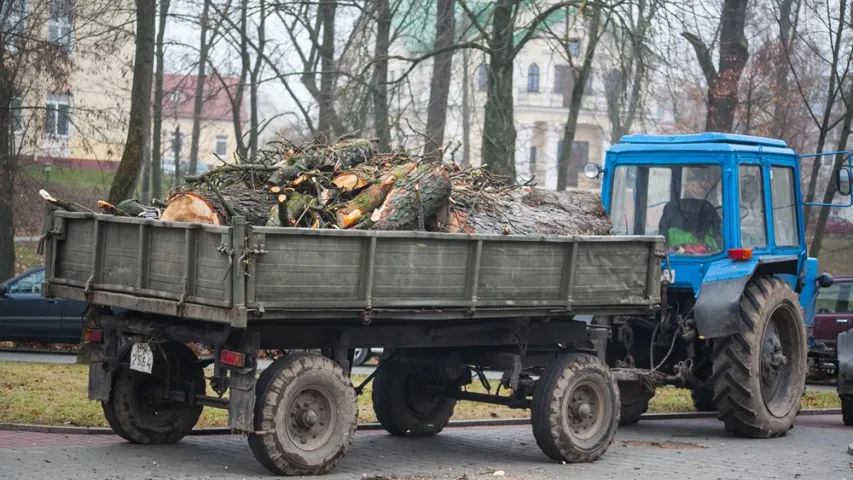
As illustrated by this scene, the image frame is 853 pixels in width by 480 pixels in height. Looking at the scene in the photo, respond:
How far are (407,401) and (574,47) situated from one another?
1562cm

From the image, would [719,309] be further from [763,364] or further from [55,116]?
[55,116]

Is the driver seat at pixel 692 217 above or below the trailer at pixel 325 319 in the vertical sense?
above

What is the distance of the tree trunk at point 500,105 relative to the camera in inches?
905

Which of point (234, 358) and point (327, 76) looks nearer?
point (234, 358)

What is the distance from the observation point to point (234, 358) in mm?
8320

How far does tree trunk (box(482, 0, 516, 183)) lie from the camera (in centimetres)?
2298

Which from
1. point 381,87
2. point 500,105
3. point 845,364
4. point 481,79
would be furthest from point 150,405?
point 481,79

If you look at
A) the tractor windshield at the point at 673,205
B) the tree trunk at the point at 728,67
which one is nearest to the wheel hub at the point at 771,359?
the tractor windshield at the point at 673,205

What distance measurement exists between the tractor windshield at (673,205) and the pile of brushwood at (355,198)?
134 centimetres

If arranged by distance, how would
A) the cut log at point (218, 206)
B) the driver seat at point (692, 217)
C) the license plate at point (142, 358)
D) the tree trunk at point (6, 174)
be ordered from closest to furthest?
the license plate at point (142, 358) < the cut log at point (218, 206) < the driver seat at point (692, 217) < the tree trunk at point (6, 174)

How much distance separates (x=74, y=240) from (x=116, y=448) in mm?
1685

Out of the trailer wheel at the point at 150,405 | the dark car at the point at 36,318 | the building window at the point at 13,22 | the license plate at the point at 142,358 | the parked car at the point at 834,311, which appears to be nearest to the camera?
the license plate at the point at 142,358

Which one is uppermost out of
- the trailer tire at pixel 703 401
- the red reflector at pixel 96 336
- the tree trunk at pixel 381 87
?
the tree trunk at pixel 381 87

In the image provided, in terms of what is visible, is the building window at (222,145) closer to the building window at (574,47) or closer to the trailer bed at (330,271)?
the building window at (574,47)
